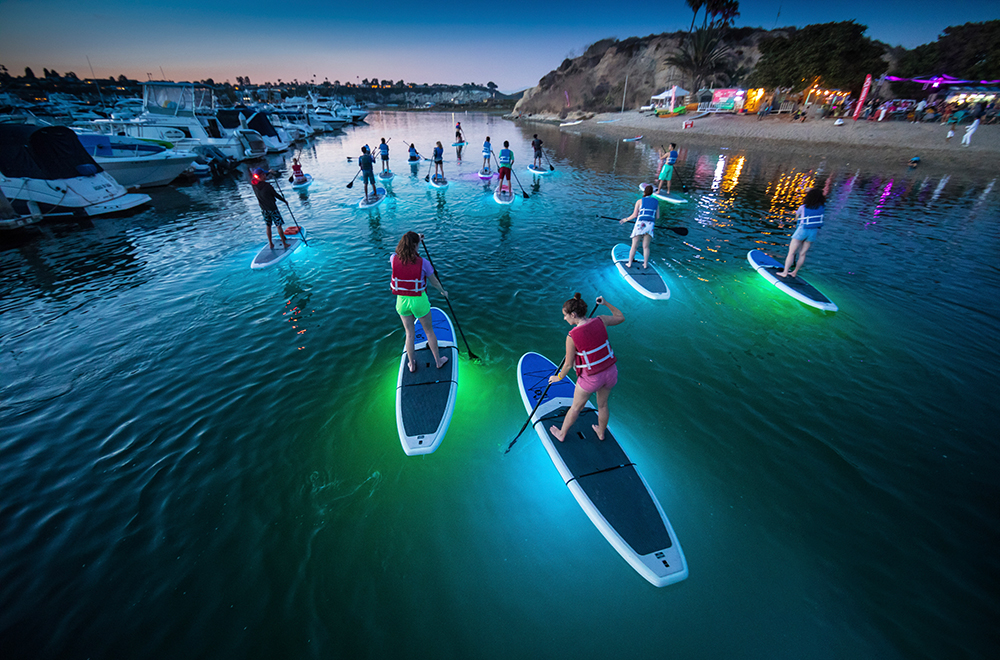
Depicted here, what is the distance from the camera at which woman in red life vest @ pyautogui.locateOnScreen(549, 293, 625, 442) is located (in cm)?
480

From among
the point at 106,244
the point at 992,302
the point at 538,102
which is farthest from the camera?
the point at 538,102

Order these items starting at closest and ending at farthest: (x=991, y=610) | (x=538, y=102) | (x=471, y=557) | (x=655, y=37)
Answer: (x=991, y=610)
(x=471, y=557)
(x=655, y=37)
(x=538, y=102)

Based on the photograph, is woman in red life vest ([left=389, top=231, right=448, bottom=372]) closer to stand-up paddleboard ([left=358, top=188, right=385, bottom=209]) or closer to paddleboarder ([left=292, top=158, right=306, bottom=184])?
stand-up paddleboard ([left=358, top=188, right=385, bottom=209])

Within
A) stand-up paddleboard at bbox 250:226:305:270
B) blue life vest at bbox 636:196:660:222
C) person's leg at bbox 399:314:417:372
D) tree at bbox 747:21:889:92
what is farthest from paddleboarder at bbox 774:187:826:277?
tree at bbox 747:21:889:92

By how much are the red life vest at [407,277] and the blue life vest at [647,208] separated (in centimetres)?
784

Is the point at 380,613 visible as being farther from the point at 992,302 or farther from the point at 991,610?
the point at 992,302

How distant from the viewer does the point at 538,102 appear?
97.2 m

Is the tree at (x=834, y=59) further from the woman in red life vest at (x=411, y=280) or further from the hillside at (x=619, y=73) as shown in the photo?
the woman in red life vest at (x=411, y=280)

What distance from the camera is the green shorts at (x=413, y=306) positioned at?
6.54 m

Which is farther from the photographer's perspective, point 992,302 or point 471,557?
point 992,302

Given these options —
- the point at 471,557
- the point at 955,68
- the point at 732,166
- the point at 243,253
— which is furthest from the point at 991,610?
the point at 955,68

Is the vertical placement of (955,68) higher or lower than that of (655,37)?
lower

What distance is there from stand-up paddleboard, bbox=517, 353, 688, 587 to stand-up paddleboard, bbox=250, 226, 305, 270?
11532mm

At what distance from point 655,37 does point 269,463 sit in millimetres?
112441
